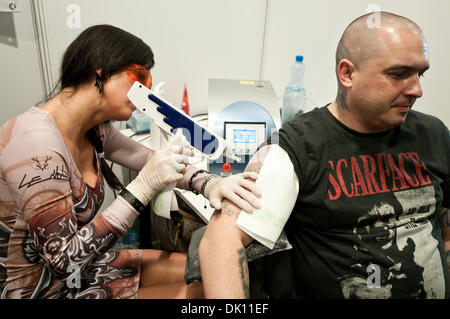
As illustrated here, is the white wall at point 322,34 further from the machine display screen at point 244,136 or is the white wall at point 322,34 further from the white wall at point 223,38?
the machine display screen at point 244,136

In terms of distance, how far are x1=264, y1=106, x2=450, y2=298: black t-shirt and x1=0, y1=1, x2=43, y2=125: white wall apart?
1528 millimetres

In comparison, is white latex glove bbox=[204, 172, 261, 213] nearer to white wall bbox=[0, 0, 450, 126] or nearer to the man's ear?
the man's ear

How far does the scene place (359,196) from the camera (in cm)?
95

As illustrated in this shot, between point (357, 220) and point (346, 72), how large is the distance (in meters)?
0.47

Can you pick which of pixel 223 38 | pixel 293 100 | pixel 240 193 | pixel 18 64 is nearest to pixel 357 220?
pixel 240 193

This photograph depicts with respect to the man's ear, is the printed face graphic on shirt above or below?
below

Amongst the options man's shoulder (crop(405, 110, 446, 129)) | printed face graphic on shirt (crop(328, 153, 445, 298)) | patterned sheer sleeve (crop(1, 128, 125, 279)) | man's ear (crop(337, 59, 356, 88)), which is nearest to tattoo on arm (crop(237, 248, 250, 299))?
printed face graphic on shirt (crop(328, 153, 445, 298))

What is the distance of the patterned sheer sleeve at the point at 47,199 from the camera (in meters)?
0.89

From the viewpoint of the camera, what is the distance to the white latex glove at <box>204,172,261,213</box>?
2.94 ft

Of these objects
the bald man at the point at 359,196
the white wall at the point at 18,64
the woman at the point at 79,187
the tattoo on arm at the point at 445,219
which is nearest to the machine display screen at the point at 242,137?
the woman at the point at 79,187

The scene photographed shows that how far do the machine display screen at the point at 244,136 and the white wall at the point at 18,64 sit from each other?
1233mm
